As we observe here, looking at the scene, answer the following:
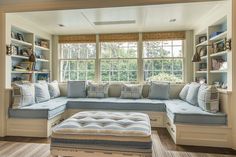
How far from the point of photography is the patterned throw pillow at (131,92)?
412 cm

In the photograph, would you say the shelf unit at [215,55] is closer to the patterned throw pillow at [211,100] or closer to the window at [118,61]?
the patterned throw pillow at [211,100]

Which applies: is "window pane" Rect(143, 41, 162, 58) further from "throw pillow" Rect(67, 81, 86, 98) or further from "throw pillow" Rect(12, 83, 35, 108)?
"throw pillow" Rect(12, 83, 35, 108)

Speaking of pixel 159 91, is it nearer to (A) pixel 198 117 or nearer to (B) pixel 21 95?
(A) pixel 198 117

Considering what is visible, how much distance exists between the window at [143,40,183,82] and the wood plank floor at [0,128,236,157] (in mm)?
1956

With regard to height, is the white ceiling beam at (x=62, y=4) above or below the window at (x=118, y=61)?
above

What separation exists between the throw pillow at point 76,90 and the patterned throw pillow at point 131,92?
0.95 metres

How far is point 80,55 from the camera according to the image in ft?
16.0

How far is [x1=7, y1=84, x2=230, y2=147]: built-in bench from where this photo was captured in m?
2.62

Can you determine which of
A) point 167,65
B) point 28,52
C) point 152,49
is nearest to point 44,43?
point 28,52

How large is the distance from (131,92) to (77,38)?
2.08m

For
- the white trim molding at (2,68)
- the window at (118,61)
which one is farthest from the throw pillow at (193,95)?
the white trim molding at (2,68)

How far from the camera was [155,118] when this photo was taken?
3656mm

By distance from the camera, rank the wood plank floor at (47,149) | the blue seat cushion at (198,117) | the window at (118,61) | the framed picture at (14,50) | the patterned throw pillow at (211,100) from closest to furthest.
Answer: the wood plank floor at (47,149)
the blue seat cushion at (198,117)
the patterned throw pillow at (211,100)
the framed picture at (14,50)
the window at (118,61)

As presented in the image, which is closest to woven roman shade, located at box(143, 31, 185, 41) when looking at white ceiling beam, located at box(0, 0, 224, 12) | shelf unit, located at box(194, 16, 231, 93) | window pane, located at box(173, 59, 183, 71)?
window pane, located at box(173, 59, 183, 71)
